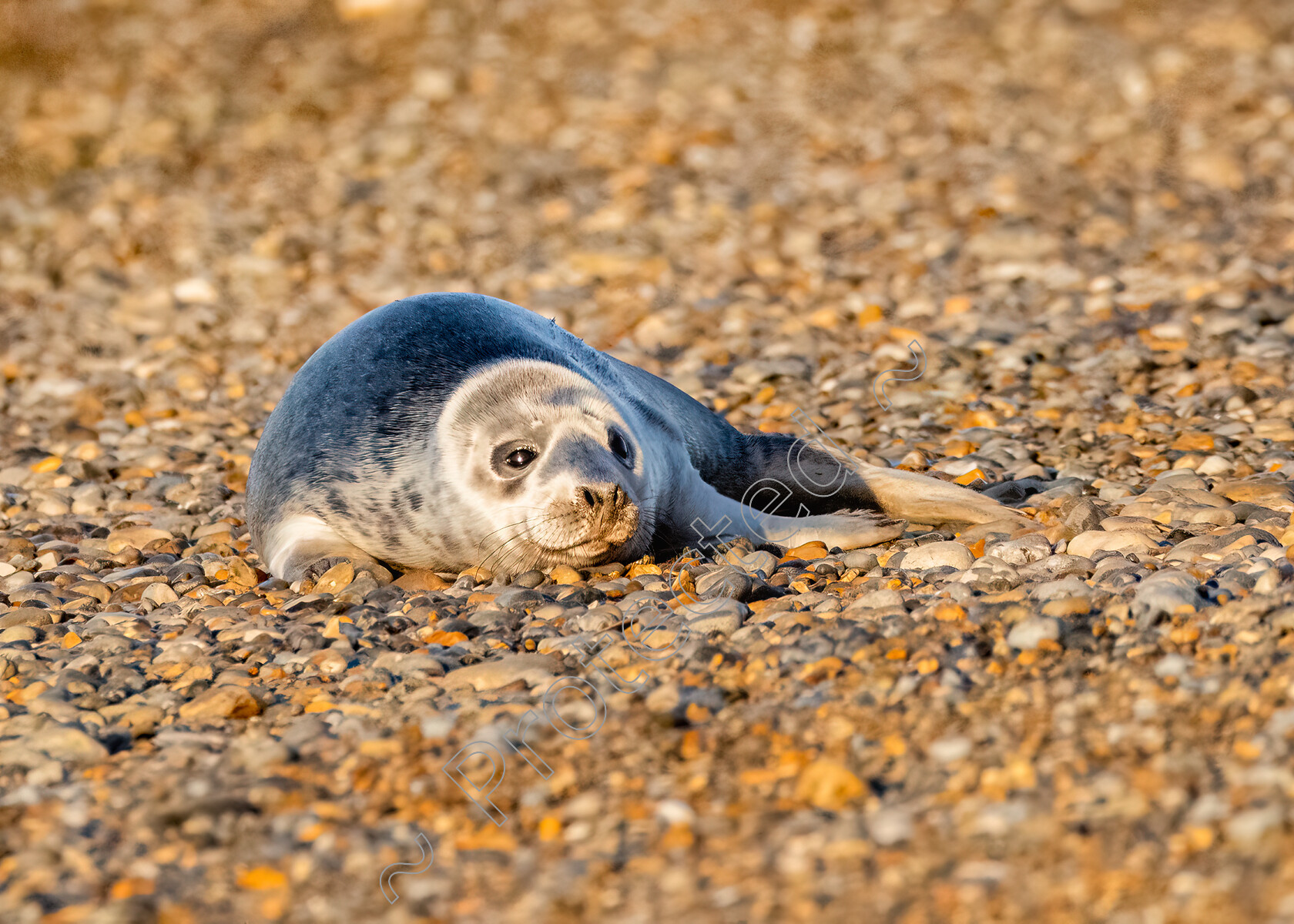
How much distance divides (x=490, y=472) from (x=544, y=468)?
0.24 m

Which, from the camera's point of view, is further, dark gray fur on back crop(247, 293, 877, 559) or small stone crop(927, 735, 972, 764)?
dark gray fur on back crop(247, 293, 877, 559)

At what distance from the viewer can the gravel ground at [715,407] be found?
9.73ft

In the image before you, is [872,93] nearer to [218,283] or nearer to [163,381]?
[218,283]

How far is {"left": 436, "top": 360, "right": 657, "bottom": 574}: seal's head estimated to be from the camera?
4.66 meters

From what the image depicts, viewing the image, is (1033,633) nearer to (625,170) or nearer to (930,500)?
(930,500)

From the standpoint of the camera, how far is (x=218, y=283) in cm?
948

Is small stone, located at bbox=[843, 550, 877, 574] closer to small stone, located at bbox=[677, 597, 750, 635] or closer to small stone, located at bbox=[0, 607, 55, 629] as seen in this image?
small stone, located at bbox=[677, 597, 750, 635]

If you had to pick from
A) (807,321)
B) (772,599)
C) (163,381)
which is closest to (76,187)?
(163,381)

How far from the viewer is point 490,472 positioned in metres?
4.87

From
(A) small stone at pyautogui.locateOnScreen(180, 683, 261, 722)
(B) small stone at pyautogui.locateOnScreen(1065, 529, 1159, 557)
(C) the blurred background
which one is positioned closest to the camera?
(A) small stone at pyautogui.locateOnScreen(180, 683, 261, 722)

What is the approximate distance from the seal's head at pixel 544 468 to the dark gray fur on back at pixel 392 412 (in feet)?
0.43

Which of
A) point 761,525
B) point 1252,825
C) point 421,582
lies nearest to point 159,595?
point 421,582

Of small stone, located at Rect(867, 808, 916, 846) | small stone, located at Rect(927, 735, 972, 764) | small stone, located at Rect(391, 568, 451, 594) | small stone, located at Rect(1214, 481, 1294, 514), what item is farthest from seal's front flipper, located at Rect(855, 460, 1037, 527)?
small stone, located at Rect(867, 808, 916, 846)

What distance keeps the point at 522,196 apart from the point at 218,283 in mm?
2398
